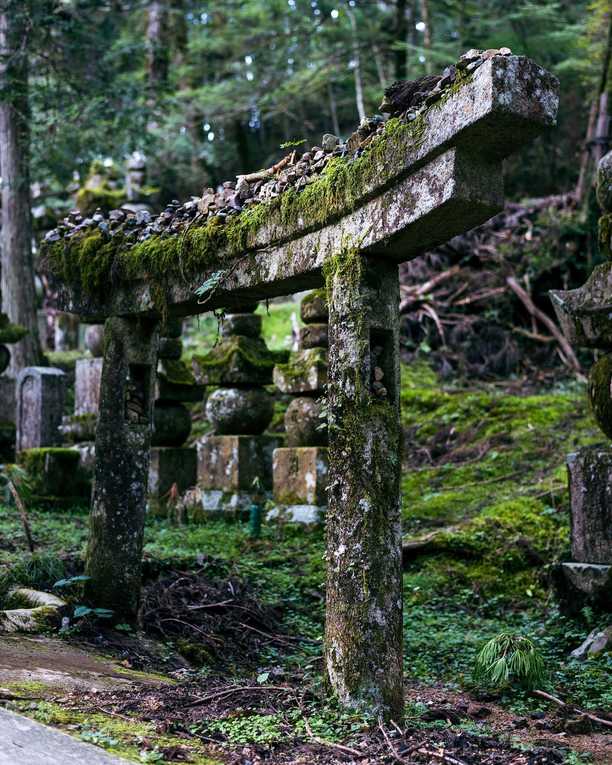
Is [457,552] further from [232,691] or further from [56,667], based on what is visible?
[56,667]

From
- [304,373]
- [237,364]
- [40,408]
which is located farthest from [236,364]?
[40,408]

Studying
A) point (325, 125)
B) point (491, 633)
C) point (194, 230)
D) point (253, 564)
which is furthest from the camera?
point (325, 125)

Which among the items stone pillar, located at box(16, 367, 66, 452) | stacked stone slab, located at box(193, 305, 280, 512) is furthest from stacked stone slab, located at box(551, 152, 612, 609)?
stone pillar, located at box(16, 367, 66, 452)

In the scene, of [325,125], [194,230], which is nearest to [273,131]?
[325,125]

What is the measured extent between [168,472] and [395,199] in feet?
22.8

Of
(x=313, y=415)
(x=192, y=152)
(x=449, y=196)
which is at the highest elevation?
(x=192, y=152)

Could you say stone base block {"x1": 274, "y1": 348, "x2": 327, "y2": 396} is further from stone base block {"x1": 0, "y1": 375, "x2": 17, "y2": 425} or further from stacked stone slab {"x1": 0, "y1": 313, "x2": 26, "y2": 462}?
stone base block {"x1": 0, "y1": 375, "x2": 17, "y2": 425}

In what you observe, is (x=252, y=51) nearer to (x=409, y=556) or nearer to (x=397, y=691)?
(x=409, y=556)

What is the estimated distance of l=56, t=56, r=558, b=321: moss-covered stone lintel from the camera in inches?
154

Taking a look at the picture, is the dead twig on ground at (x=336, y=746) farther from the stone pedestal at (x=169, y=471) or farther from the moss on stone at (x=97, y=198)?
the moss on stone at (x=97, y=198)

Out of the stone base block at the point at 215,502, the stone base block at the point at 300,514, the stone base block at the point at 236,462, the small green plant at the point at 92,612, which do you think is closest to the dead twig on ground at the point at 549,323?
the stone base block at the point at 236,462

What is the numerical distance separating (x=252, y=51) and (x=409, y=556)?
1547 centimetres

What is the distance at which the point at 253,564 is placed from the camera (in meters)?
8.40

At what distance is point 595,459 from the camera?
671cm
